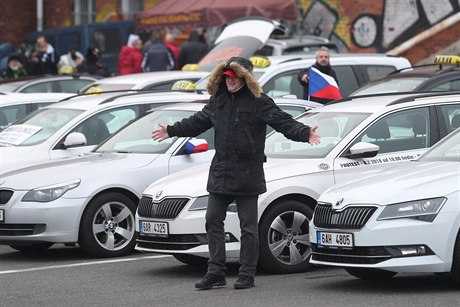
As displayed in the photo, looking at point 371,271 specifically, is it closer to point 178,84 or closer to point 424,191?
point 424,191

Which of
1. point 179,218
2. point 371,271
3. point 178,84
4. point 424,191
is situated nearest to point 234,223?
point 179,218

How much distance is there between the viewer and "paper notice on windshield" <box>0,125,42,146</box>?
14873 mm

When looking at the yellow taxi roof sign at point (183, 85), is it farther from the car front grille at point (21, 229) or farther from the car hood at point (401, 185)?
the car hood at point (401, 185)

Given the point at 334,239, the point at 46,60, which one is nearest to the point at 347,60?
the point at 334,239

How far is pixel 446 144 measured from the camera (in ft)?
33.9

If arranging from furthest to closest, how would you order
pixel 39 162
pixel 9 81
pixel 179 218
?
pixel 9 81 → pixel 39 162 → pixel 179 218

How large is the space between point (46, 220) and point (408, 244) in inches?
165

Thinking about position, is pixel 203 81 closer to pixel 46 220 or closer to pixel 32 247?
pixel 32 247

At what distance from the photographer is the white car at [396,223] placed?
911cm

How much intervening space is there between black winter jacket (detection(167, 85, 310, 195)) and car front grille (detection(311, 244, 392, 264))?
27.9 inches

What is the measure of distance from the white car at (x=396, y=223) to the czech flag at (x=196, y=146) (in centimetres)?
287

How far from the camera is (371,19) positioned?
28.3 m

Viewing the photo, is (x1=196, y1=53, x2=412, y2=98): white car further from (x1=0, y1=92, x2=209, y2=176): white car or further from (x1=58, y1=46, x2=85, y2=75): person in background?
(x1=58, y1=46, x2=85, y2=75): person in background

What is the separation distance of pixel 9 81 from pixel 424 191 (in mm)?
14018
